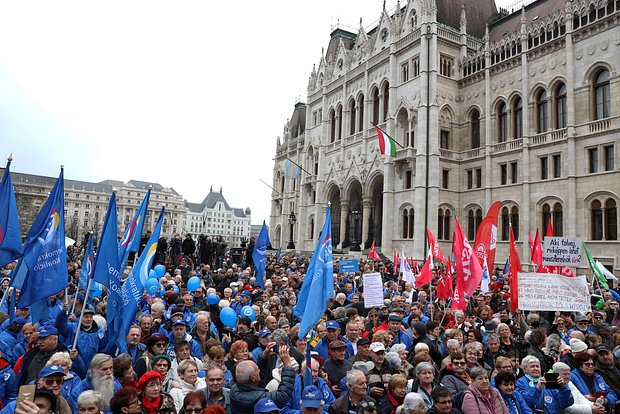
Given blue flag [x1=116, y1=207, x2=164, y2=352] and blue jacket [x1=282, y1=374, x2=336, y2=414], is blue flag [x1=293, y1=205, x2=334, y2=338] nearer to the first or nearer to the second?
blue jacket [x1=282, y1=374, x2=336, y2=414]

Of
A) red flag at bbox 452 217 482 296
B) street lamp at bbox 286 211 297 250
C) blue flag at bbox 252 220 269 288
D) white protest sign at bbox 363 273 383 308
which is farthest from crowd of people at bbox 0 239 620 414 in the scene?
street lamp at bbox 286 211 297 250

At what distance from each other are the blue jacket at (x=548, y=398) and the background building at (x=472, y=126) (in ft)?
66.4

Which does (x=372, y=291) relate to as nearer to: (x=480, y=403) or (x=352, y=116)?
(x=480, y=403)

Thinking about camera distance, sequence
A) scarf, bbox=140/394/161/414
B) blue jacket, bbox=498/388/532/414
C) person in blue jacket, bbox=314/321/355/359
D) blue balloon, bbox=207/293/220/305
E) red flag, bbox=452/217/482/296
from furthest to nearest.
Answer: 1. red flag, bbox=452/217/482/296
2. blue balloon, bbox=207/293/220/305
3. person in blue jacket, bbox=314/321/355/359
4. blue jacket, bbox=498/388/532/414
5. scarf, bbox=140/394/161/414

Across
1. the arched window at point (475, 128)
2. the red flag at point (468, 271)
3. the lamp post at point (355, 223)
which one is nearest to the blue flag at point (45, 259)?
the red flag at point (468, 271)

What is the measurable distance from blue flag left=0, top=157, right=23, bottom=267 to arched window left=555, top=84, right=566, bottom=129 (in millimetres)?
26667

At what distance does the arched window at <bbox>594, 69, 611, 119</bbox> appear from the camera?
23.1 metres

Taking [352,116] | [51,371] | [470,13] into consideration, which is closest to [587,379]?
[51,371]

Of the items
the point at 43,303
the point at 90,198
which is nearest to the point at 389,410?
the point at 43,303

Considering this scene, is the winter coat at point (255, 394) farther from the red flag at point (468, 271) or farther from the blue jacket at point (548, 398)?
the red flag at point (468, 271)

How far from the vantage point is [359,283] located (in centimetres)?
1652

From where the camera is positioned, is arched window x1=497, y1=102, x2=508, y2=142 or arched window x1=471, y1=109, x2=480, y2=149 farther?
arched window x1=471, y1=109, x2=480, y2=149

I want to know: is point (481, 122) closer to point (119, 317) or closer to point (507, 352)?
point (507, 352)

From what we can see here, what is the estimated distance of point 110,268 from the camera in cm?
628
